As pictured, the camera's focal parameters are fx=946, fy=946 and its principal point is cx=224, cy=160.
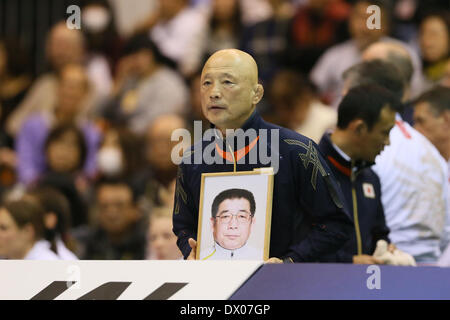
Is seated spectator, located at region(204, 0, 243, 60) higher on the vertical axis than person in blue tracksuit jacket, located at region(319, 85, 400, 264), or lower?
higher

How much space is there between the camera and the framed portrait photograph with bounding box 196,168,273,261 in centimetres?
362

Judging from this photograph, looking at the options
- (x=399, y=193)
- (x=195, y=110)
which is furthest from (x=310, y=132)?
(x=399, y=193)

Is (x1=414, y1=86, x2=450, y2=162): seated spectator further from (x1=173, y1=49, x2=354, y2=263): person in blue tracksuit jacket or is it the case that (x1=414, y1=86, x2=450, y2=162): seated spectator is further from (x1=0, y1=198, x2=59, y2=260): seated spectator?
(x1=0, y1=198, x2=59, y2=260): seated spectator

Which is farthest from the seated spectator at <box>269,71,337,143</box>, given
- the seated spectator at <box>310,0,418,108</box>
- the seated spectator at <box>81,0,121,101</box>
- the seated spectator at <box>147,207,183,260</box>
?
the seated spectator at <box>81,0,121,101</box>

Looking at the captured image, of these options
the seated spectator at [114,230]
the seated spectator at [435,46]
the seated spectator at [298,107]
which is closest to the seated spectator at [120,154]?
the seated spectator at [114,230]

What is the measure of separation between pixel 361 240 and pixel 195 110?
3.55 meters

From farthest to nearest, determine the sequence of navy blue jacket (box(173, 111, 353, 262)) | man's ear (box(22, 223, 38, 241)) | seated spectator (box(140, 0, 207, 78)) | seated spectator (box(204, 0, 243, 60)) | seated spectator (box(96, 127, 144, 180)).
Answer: seated spectator (box(140, 0, 207, 78)), seated spectator (box(204, 0, 243, 60)), seated spectator (box(96, 127, 144, 180)), man's ear (box(22, 223, 38, 241)), navy blue jacket (box(173, 111, 353, 262))

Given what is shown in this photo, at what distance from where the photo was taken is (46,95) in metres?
9.34

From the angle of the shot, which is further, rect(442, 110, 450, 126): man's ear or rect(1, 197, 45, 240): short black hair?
rect(1, 197, 45, 240): short black hair

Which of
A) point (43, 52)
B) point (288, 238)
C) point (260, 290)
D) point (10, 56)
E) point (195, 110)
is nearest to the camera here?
point (260, 290)

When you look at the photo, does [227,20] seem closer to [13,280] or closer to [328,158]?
[328,158]

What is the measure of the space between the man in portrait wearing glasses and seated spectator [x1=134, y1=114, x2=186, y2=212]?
3.12 metres

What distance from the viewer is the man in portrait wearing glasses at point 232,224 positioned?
363cm

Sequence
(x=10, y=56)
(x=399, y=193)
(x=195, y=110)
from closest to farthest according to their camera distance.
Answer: (x=399, y=193)
(x=195, y=110)
(x=10, y=56)
